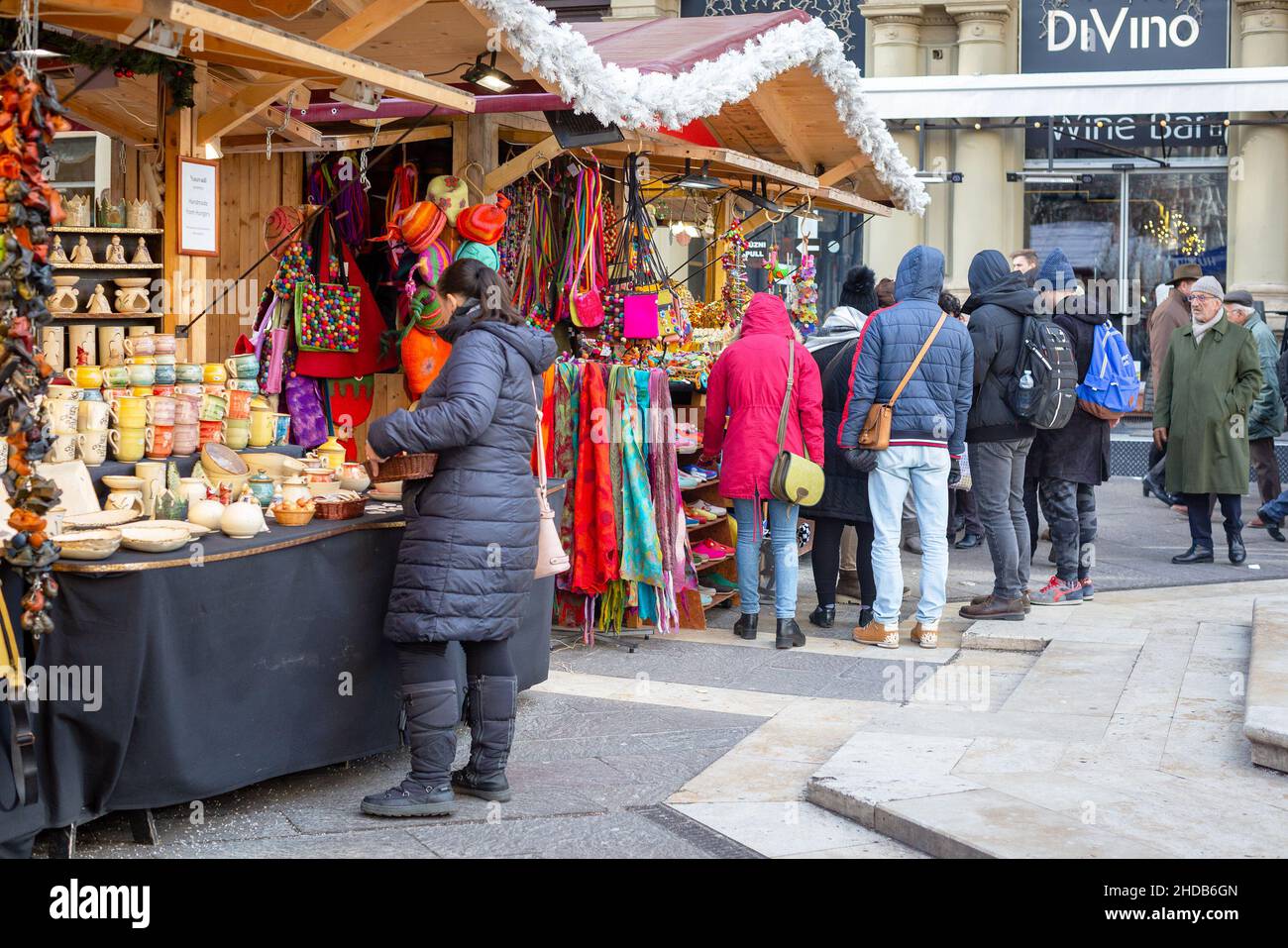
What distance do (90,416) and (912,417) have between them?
12.2ft

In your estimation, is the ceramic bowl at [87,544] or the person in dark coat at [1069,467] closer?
the ceramic bowl at [87,544]

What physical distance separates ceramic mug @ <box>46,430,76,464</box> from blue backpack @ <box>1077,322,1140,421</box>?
5192 millimetres

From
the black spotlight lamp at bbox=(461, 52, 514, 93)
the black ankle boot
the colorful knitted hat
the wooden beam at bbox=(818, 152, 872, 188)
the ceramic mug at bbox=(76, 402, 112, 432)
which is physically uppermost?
the wooden beam at bbox=(818, 152, 872, 188)

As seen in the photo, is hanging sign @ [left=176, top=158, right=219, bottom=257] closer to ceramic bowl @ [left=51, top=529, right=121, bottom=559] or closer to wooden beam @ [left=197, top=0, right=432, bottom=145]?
wooden beam @ [left=197, top=0, right=432, bottom=145]

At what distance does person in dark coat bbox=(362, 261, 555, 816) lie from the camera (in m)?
4.60

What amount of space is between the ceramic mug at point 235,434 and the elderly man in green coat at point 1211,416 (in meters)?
6.35

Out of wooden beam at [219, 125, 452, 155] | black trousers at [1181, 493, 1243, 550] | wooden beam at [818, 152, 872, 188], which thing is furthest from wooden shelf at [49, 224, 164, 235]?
black trousers at [1181, 493, 1243, 550]

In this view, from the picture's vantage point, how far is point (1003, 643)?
733cm

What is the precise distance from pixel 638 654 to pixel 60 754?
3.40 metres

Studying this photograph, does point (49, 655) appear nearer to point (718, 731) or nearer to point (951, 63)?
point (718, 731)

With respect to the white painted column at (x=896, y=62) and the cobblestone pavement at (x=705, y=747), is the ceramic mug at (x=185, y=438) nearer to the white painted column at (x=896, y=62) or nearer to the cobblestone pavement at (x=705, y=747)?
the cobblestone pavement at (x=705, y=747)

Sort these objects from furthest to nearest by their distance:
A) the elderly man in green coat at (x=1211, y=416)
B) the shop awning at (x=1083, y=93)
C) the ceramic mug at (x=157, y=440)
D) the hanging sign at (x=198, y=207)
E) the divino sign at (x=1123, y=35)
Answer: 1. the divino sign at (x=1123, y=35)
2. the shop awning at (x=1083, y=93)
3. the elderly man in green coat at (x=1211, y=416)
4. the hanging sign at (x=198, y=207)
5. the ceramic mug at (x=157, y=440)

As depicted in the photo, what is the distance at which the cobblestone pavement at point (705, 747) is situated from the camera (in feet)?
14.9

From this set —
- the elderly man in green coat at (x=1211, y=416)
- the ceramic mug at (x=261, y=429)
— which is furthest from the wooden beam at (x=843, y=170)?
the ceramic mug at (x=261, y=429)
